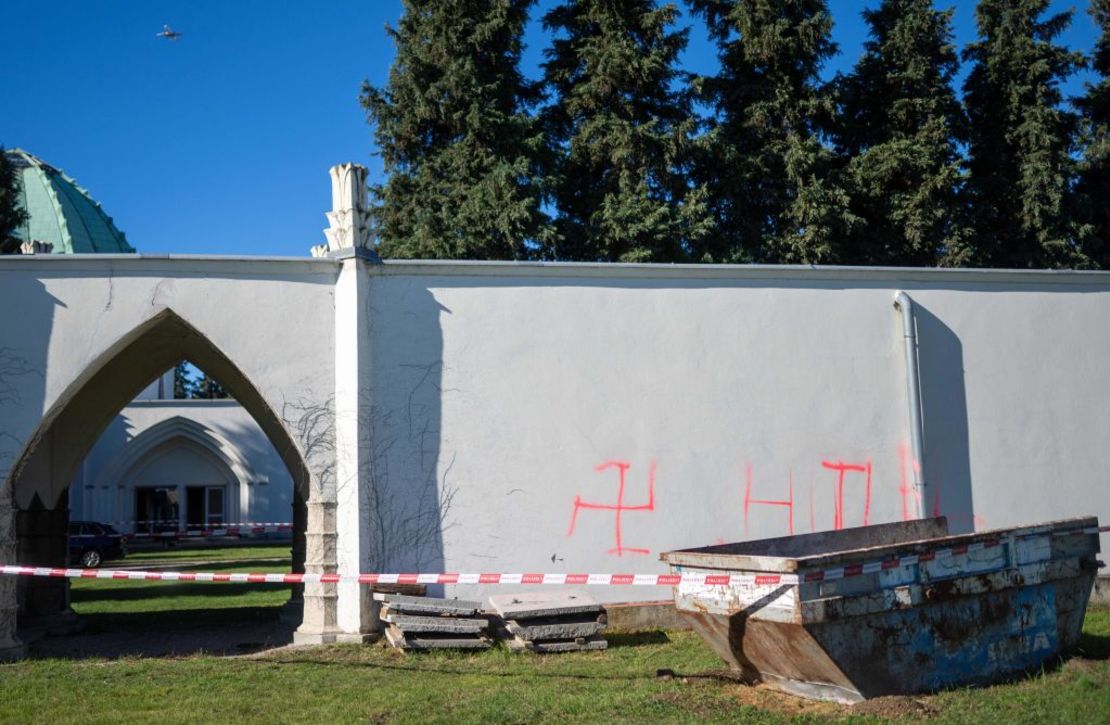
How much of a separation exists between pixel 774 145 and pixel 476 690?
1773 centimetres

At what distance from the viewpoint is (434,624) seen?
10.5 meters

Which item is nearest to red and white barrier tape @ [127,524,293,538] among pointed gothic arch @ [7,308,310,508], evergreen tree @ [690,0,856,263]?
evergreen tree @ [690,0,856,263]

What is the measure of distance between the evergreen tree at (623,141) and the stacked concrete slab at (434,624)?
13.3m

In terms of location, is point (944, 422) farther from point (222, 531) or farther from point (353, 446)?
point (222, 531)

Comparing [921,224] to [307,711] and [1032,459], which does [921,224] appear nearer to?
[1032,459]

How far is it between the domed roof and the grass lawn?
34.0 meters

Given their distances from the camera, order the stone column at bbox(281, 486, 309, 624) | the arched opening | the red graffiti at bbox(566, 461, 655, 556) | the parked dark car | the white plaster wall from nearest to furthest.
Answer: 1. the white plaster wall
2. the red graffiti at bbox(566, 461, 655, 556)
3. the arched opening
4. the stone column at bbox(281, 486, 309, 624)
5. the parked dark car

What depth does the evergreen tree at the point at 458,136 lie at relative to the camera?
23.7m

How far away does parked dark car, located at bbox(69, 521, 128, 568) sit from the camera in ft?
94.1

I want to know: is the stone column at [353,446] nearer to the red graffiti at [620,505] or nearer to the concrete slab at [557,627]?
the concrete slab at [557,627]

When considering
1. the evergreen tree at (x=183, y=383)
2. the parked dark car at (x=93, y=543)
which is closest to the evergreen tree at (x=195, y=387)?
the evergreen tree at (x=183, y=383)

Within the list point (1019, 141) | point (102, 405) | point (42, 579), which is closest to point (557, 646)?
point (102, 405)

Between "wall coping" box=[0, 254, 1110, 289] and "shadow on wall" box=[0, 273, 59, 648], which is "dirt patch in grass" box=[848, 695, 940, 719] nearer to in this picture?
"wall coping" box=[0, 254, 1110, 289]

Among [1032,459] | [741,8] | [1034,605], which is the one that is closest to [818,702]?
[1034,605]
